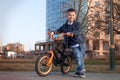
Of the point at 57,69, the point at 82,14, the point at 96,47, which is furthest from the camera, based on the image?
the point at 96,47

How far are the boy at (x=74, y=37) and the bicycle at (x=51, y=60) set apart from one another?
0.78 ft

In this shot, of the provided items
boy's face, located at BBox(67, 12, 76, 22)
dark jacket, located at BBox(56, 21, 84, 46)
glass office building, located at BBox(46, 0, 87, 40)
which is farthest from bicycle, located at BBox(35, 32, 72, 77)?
glass office building, located at BBox(46, 0, 87, 40)

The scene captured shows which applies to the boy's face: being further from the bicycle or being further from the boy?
the bicycle

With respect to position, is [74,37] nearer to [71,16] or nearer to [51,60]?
[71,16]

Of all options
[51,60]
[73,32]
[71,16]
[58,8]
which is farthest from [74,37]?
[58,8]

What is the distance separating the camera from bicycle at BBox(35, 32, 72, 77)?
8.40 m

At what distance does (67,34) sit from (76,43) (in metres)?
0.47

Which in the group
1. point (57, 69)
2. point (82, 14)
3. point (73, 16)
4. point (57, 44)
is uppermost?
point (82, 14)

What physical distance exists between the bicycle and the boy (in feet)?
0.78

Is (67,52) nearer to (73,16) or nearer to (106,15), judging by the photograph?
(73,16)

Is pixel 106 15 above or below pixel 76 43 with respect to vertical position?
above

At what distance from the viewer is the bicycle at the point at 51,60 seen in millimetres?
8398

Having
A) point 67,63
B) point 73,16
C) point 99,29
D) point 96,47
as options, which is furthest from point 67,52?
point 96,47

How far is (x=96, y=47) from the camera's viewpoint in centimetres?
10175
